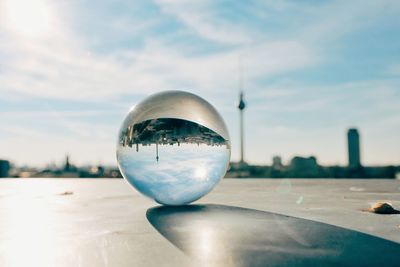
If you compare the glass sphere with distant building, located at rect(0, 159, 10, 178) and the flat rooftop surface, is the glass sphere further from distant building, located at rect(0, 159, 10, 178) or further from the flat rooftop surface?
distant building, located at rect(0, 159, 10, 178)

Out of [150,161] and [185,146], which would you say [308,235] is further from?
[150,161]

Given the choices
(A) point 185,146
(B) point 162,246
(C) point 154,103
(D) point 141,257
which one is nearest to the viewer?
(D) point 141,257

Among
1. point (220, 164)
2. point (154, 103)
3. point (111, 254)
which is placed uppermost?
point (154, 103)


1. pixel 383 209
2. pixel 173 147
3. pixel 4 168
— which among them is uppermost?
→ pixel 173 147

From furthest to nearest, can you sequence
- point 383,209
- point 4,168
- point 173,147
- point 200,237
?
point 4,168
point 383,209
point 173,147
point 200,237

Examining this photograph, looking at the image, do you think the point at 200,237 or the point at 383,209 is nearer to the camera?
the point at 200,237

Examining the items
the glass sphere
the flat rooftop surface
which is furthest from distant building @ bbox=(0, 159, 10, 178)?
the glass sphere

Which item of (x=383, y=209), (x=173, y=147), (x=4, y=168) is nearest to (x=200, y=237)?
(x=173, y=147)

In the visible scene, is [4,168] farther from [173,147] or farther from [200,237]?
[200,237]

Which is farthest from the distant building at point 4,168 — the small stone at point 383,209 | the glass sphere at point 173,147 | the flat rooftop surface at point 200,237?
the small stone at point 383,209

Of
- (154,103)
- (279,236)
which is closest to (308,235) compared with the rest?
(279,236)
